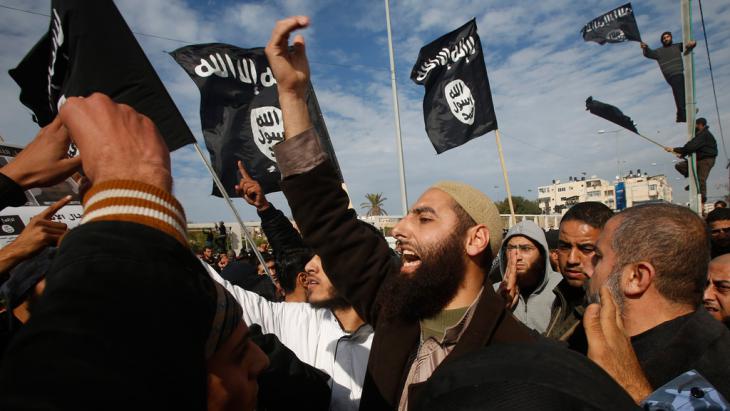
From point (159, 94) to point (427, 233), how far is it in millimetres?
2155

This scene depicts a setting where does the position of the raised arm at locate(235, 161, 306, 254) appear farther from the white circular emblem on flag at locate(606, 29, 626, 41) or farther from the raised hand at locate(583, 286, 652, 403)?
the white circular emblem on flag at locate(606, 29, 626, 41)

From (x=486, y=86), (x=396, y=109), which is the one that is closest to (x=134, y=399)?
(x=486, y=86)

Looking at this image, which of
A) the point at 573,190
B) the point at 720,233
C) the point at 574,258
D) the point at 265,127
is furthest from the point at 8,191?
the point at 573,190

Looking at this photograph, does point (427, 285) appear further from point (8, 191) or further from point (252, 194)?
point (252, 194)

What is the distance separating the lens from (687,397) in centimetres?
119

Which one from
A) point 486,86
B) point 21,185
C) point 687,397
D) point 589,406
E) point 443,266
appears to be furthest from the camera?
point 486,86

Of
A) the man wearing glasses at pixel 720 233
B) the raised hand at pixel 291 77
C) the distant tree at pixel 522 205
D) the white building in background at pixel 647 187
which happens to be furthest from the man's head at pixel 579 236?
the distant tree at pixel 522 205

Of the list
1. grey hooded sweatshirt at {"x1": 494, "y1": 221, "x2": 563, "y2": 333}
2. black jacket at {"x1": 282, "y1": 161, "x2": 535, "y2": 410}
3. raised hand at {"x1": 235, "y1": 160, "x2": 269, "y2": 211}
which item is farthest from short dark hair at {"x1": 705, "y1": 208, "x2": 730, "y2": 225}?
raised hand at {"x1": 235, "y1": 160, "x2": 269, "y2": 211}

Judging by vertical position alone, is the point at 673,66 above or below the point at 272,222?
above

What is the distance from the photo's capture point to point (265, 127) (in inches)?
203

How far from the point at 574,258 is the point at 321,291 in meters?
1.93

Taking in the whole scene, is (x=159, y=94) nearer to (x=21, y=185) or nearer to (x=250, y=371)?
(x=21, y=185)

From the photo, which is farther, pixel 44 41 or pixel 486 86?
pixel 486 86

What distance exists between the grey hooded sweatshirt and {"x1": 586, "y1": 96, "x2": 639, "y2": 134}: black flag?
390 cm
